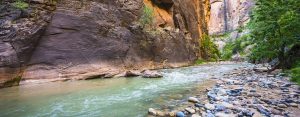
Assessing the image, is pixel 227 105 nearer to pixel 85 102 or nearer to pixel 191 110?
pixel 191 110

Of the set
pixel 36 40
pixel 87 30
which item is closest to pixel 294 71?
pixel 87 30

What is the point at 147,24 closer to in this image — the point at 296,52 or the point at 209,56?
the point at 296,52

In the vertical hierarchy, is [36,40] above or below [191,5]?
below

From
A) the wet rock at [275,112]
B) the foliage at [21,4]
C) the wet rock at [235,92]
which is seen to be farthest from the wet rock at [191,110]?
the foliage at [21,4]

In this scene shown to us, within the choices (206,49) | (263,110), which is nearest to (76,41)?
(263,110)

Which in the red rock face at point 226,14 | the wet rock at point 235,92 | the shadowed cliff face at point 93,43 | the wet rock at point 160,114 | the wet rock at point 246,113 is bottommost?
the wet rock at point 160,114

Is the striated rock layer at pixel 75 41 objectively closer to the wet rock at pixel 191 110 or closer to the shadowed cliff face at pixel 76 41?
the shadowed cliff face at pixel 76 41

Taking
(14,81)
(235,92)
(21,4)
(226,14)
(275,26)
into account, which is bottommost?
(235,92)

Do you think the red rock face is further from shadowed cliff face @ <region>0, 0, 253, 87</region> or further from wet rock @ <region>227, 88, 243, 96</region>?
wet rock @ <region>227, 88, 243, 96</region>

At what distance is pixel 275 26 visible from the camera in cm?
1148

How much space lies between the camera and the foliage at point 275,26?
10842 mm

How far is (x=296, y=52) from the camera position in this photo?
42.4 feet

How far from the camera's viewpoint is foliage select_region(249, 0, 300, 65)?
1084 cm

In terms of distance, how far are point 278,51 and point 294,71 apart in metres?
2.44
